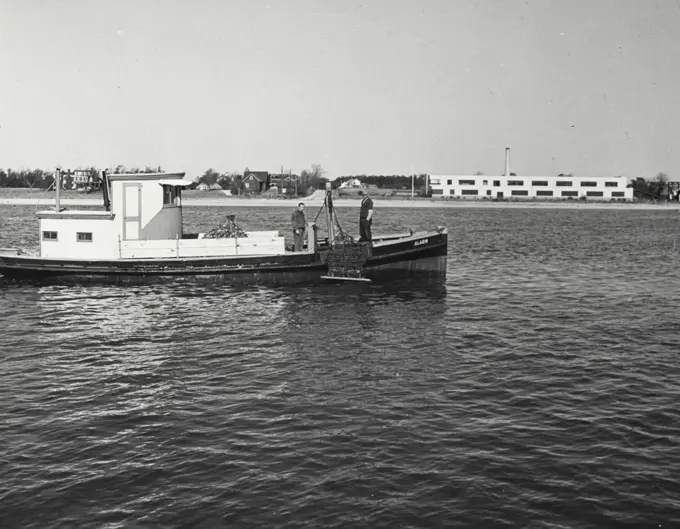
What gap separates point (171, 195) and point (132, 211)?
1.86 m

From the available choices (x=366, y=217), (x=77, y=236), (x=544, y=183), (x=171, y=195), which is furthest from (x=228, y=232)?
(x=544, y=183)

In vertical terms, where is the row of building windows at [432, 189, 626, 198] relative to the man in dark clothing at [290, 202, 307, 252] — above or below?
above

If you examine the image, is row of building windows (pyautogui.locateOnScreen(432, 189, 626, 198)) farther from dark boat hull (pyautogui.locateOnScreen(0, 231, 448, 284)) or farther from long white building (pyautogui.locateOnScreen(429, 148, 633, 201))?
dark boat hull (pyautogui.locateOnScreen(0, 231, 448, 284))

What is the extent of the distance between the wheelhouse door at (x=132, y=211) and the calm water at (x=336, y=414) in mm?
4580

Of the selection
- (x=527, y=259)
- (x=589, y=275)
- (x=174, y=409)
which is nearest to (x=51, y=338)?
(x=174, y=409)

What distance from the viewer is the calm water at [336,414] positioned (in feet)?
33.9

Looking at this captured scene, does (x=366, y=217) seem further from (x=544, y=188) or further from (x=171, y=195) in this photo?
(x=544, y=188)

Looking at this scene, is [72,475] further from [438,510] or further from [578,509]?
[578,509]

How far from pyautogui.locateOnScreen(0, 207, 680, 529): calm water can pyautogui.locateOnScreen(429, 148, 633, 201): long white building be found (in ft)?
465

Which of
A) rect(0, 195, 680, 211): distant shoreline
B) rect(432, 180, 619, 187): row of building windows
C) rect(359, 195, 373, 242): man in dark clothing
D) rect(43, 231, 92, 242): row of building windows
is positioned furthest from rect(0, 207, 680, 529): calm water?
rect(432, 180, 619, 187): row of building windows

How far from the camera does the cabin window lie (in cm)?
3077

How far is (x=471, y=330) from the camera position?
22031 millimetres

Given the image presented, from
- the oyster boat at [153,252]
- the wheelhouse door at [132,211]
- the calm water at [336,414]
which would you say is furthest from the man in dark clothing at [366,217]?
the wheelhouse door at [132,211]

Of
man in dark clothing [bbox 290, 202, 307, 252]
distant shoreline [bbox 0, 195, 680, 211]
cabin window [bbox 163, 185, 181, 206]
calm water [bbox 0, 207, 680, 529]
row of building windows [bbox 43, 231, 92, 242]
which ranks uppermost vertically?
distant shoreline [bbox 0, 195, 680, 211]
